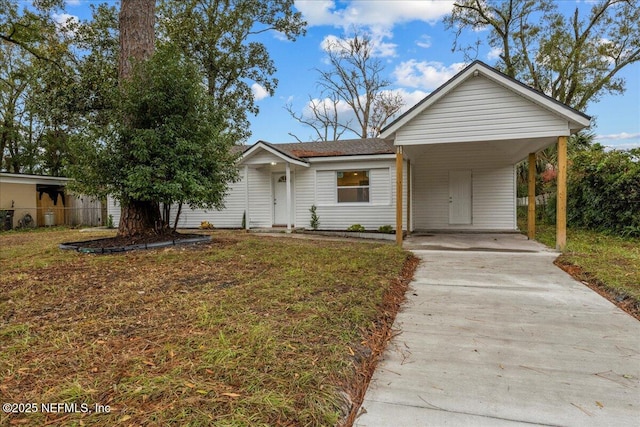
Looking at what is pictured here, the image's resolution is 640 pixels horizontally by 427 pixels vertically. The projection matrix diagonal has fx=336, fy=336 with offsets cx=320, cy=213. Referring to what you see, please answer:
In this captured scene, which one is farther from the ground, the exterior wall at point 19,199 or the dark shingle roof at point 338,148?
the dark shingle roof at point 338,148

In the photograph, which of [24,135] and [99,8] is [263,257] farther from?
[24,135]

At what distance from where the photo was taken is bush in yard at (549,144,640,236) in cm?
866

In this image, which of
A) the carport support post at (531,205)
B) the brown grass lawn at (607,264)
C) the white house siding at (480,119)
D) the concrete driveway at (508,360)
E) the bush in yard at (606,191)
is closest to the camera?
the concrete driveway at (508,360)

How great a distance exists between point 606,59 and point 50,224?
2909 cm

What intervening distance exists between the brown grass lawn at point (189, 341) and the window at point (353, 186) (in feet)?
22.8

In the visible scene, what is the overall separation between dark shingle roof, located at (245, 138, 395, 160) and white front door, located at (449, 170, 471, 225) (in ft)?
8.56

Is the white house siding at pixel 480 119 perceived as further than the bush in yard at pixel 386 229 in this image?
No

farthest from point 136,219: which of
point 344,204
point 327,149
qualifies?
point 327,149

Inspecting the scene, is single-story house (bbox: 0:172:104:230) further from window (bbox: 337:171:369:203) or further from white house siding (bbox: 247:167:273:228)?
window (bbox: 337:171:369:203)

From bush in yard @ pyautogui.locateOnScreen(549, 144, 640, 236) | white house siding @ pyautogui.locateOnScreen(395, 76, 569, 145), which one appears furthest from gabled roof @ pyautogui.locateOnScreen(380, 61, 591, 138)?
bush in yard @ pyautogui.locateOnScreen(549, 144, 640, 236)

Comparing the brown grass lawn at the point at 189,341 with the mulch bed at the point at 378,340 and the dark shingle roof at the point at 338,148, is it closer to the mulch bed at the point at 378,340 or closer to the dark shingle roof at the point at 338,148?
the mulch bed at the point at 378,340

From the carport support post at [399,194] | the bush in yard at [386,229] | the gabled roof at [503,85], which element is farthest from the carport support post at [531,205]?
the carport support post at [399,194]

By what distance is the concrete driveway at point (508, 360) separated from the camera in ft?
6.32

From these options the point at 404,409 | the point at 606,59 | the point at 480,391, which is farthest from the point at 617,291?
the point at 606,59
